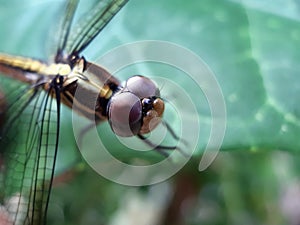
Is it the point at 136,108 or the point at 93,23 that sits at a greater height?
the point at 93,23

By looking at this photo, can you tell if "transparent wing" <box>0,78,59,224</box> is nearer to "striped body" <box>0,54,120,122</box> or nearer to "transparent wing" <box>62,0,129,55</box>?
"striped body" <box>0,54,120,122</box>

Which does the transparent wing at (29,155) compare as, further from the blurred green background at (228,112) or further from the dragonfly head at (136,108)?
the dragonfly head at (136,108)

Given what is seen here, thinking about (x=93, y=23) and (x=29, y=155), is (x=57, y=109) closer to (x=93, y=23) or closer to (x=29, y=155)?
(x=29, y=155)

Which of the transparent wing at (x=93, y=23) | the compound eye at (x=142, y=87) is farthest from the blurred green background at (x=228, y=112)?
the compound eye at (x=142, y=87)

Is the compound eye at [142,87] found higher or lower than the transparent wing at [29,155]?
higher

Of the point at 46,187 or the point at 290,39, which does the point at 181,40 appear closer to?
the point at 290,39

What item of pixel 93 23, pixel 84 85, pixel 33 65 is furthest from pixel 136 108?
pixel 33 65

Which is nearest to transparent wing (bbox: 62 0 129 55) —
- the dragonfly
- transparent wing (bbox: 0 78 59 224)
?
the dragonfly
